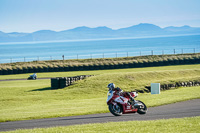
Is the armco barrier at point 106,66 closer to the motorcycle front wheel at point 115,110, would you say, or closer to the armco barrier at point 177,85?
the armco barrier at point 177,85

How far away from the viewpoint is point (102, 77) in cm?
3434

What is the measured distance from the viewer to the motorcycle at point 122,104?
55.3 feet

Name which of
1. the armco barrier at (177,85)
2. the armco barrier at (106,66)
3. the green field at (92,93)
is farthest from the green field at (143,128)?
the armco barrier at (106,66)

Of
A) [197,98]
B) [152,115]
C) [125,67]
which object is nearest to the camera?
[152,115]

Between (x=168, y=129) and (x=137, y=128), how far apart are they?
Answer: 1.12m

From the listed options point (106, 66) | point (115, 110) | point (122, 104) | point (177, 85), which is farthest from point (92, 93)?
point (106, 66)

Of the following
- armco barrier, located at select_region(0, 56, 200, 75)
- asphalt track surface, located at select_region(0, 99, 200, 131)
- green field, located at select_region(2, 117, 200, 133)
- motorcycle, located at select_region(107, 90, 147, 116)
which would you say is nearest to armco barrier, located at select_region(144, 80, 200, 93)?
asphalt track surface, located at select_region(0, 99, 200, 131)

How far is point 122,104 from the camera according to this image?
1691cm

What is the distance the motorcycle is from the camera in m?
16.9

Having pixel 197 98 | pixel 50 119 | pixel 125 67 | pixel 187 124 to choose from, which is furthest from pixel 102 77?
pixel 125 67

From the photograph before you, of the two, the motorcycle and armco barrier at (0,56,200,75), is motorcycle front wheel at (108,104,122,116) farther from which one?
armco barrier at (0,56,200,75)

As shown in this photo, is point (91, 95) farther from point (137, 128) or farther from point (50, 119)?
point (137, 128)

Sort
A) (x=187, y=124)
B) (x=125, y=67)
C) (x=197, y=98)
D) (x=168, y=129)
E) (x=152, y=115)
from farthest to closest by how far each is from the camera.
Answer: (x=125, y=67)
(x=197, y=98)
(x=152, y=115)
(x=187, y=124)
(x=168, y=129)

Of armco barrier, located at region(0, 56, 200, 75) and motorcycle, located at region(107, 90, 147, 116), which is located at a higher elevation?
armco barrier, located at region(0, 56, 200, 75)
